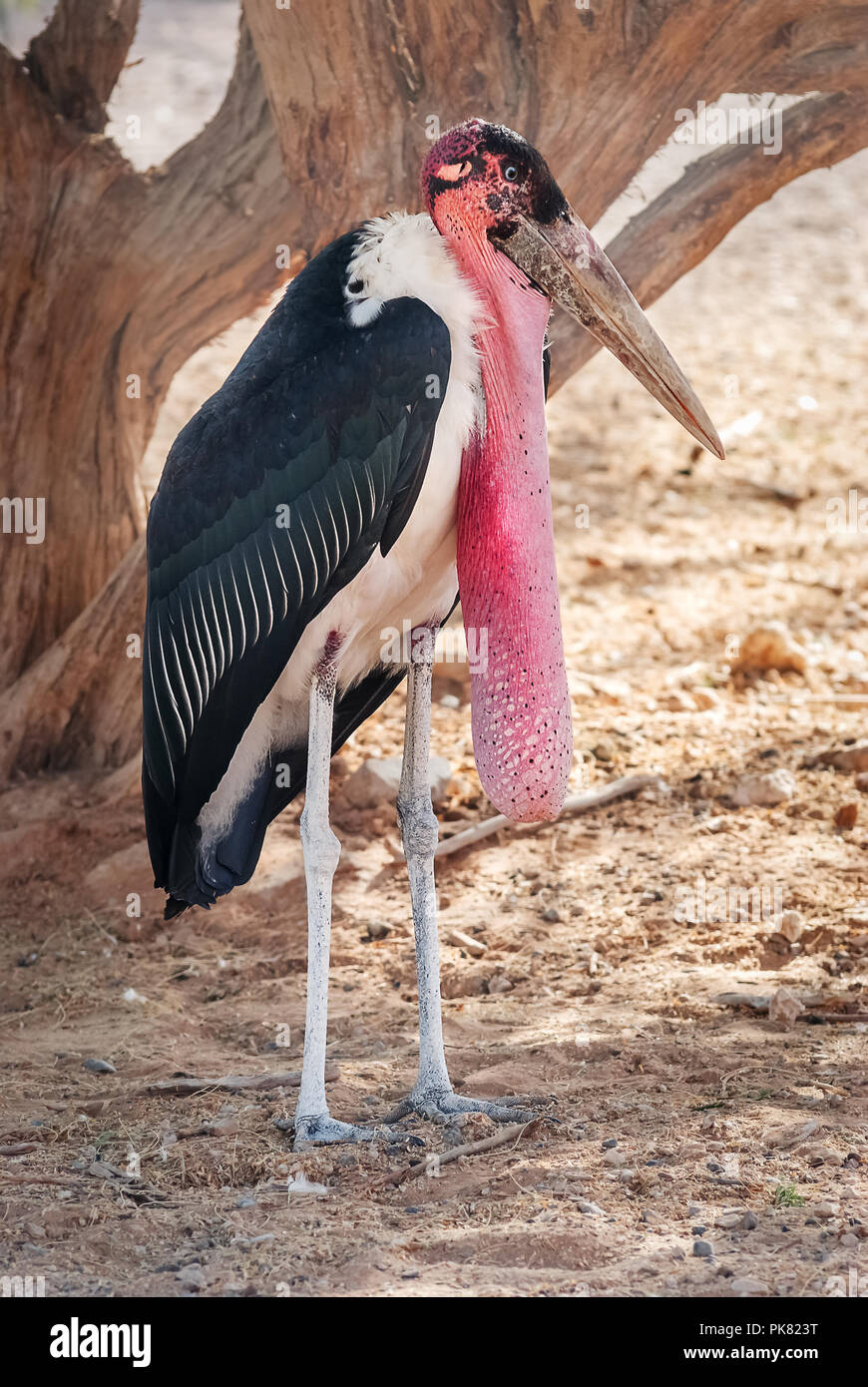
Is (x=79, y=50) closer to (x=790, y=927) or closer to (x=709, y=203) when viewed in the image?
(x=709, y=203)

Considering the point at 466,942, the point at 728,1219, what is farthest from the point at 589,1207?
the point at 466,942

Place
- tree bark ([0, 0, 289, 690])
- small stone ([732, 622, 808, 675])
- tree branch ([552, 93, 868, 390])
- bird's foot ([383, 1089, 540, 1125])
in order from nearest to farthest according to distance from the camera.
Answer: bird's foot ([383, 1089, 540, 1125]) → tree branch ([552, 93, 868, 390]) → tree bark ([0, 0, 289, 690]) → small stone ([732, 622, 808, 675])

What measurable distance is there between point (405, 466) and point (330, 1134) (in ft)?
5.26

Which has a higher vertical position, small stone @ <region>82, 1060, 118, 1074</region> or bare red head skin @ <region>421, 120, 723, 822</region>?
bare red head skin @ <region>421, 120, 723, 822</region>

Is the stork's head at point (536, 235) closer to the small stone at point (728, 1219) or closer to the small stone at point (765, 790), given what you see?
the small stone at point (728, 1219)

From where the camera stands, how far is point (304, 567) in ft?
11.6

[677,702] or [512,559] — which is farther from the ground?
[677,702]

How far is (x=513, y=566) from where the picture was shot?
3494 millimetres

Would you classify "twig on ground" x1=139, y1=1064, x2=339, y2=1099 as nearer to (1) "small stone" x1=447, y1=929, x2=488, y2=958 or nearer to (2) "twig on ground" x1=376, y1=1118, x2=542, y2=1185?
(2) "twig on ground" x1=376, y1=1118, x2=542, y2=1185

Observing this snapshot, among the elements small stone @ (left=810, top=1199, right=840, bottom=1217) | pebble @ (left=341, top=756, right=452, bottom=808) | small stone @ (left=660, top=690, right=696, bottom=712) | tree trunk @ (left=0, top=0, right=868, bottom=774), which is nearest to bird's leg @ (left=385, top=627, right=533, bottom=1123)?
small stone @ (left=810, top=1199, right=840, bottom=1217)

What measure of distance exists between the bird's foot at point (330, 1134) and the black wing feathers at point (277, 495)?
35.2 inches

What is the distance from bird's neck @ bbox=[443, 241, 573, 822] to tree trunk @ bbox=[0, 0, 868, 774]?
1.57 m

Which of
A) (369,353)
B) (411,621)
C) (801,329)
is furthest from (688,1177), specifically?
(801,329)

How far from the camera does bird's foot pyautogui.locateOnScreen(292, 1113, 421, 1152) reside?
361 centimetres
